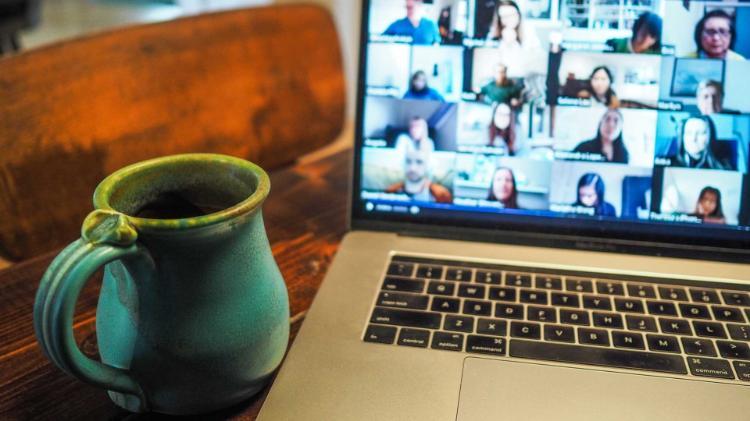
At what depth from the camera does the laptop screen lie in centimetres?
60

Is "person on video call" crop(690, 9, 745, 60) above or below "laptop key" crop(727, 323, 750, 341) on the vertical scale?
above

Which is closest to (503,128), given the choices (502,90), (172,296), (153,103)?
(502,90)

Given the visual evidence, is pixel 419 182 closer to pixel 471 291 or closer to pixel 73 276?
pixel 471 291

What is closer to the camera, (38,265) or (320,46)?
(38,265)

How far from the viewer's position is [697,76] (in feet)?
1.95

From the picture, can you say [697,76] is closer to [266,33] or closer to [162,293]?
[162,293]

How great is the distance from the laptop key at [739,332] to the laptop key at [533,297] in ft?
0.44

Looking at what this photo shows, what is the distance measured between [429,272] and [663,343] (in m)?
0.19

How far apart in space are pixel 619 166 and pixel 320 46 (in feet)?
2.15

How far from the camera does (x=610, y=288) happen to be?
0.57m

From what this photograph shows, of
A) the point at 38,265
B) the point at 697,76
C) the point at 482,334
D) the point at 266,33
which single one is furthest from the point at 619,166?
the point at 266,33

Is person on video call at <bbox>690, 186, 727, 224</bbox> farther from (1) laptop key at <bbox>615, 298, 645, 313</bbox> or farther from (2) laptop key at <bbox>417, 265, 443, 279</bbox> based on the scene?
(2) laptop key at <bbox>417, 265, 443, 279</bbox>

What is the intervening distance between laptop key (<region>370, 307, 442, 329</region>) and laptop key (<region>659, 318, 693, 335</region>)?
0.16 meters

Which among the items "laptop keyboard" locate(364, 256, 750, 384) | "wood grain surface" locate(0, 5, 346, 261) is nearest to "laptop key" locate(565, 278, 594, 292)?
"laptop keyboard" locate(364, 256, 750, 384)
